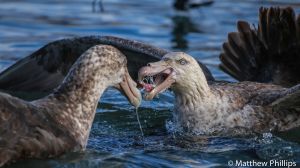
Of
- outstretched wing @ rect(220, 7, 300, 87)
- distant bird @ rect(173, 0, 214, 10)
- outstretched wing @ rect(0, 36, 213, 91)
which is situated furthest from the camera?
distant bird @ rect(173, 0, 214, 10)

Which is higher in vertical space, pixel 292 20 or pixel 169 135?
pixel 292 20

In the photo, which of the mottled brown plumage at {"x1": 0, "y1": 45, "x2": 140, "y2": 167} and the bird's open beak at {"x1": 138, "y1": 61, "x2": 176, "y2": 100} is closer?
the mottled brown plumage at {"x1": 0, "y1": 45, "x2": 140, "y2": 167}

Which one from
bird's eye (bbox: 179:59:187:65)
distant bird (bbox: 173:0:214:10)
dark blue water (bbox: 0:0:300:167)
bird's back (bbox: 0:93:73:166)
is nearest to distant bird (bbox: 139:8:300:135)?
bird's eye (bbox: 179:59:187:65)

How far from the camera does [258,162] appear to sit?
897 cm

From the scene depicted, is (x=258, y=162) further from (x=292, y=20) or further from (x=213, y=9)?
(x=213, y=9)

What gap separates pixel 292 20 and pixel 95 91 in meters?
2.93

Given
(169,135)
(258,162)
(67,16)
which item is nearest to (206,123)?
(169,135)

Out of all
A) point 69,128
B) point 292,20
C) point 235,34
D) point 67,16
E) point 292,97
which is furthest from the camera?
point 67,16

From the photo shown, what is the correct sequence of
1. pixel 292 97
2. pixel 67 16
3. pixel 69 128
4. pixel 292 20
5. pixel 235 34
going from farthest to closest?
pixel 67 16 < pixel 235 34 < pixel 292 20 < pixel 292 97 < pixel 69 128

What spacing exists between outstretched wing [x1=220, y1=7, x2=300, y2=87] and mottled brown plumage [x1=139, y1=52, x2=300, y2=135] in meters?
0.83

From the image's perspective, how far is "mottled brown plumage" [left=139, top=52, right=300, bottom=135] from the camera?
9812mm

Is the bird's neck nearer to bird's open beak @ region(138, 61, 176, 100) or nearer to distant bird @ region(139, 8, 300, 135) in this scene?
distant bird @ region(139, 8, 300, 135)

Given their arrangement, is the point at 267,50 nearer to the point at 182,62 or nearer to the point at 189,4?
the point at 182,62

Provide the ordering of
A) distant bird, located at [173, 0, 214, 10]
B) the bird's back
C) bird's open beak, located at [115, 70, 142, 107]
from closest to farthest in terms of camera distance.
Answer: the bird's back, bird's open beak, located at [115, 70, 142, 107], distant bird, located at [173, 0, 214, 10]
